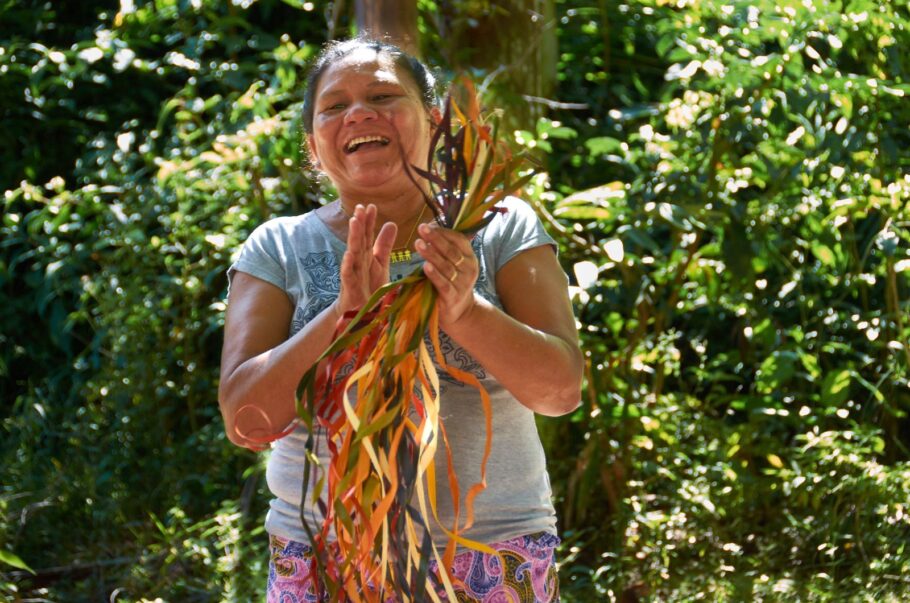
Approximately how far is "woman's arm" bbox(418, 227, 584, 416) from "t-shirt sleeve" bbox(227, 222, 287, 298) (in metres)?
0.35

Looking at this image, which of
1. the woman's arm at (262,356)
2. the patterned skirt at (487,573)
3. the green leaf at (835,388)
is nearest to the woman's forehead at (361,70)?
the woman's arm at (262,356)

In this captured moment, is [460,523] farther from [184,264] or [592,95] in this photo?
[592,95]

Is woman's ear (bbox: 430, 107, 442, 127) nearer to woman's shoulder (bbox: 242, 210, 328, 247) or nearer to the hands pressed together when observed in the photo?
woman's shoulder (bbox: 242, 210, 328, 247)

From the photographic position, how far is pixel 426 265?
5.18 ft

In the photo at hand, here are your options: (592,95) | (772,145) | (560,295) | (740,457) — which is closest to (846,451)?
(740,457)

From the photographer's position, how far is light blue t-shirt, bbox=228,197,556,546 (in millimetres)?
1794

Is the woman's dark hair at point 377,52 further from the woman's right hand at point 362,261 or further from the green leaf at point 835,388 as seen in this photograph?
the green leaf at point 835,388

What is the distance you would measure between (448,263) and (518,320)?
11.2 inches

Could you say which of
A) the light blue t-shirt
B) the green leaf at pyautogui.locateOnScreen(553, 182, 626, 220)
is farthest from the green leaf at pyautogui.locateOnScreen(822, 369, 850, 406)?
the light blue t-shirt

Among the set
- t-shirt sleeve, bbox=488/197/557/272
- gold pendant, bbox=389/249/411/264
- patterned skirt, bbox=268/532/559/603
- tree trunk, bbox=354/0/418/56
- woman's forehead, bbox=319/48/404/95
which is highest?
tree trunk, bbox=354/0/418/56

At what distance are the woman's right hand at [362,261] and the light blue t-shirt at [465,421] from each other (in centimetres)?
21

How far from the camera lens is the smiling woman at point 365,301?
1.70 m

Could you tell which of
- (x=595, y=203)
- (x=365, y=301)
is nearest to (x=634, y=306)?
(x=595, y=203)

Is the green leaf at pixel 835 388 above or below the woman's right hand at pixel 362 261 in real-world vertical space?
below
